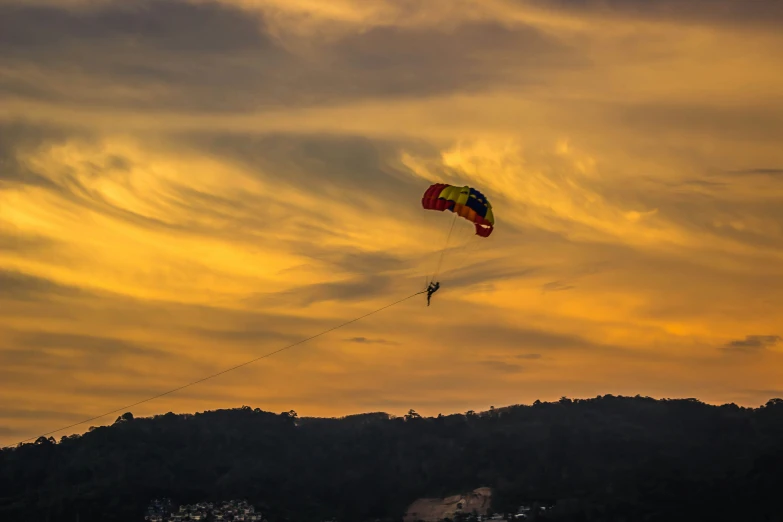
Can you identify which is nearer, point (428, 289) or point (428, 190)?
point (428, 289)

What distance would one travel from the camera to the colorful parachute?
96.8m

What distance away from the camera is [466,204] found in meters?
96.6

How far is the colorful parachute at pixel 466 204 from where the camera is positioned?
9675cm

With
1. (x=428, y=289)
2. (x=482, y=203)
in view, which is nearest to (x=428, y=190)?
(x=482, y=203)

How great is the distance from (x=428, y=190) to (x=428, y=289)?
11373 mm

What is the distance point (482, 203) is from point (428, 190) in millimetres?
4666

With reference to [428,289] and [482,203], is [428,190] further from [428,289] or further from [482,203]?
[428,289]

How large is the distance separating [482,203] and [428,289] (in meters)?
10.2

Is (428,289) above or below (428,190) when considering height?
below

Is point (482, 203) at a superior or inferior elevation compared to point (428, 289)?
superior

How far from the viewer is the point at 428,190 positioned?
99.3 m

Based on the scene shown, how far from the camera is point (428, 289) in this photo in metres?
90.9
